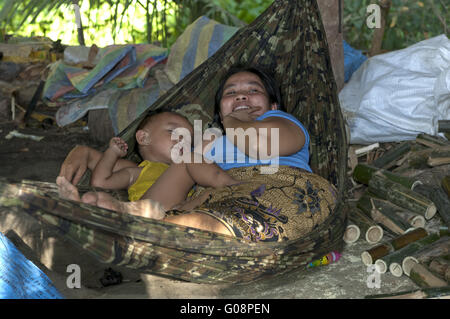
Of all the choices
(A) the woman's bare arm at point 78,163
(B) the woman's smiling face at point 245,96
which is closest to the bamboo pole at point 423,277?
(B) the woman's smiling face at point 245,96

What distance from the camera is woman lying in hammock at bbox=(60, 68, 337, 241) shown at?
6.23 feet

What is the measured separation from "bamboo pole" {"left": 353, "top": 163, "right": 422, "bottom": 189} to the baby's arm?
3.44ft

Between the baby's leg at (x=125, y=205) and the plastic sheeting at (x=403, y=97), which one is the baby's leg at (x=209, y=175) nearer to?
the baby's leg at (x=125, y=205)

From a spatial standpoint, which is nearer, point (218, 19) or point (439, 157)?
point (439, 157)

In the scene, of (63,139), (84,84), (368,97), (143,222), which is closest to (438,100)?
(368,97)

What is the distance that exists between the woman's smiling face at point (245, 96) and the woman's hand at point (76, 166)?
0.61 m

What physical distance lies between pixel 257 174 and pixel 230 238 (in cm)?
45

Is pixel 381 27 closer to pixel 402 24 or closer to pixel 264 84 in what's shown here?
pixel 264 84

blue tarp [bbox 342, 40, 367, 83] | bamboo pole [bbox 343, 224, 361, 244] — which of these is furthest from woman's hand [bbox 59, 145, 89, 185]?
blue tarp [bbox 342, 40, 367, 83]

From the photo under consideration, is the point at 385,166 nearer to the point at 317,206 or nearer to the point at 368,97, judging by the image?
the point at 368,97

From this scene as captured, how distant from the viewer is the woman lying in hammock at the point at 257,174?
1.90 meters

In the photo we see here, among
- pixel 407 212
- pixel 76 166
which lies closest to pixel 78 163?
pixel 76 166

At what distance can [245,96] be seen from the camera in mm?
2428
